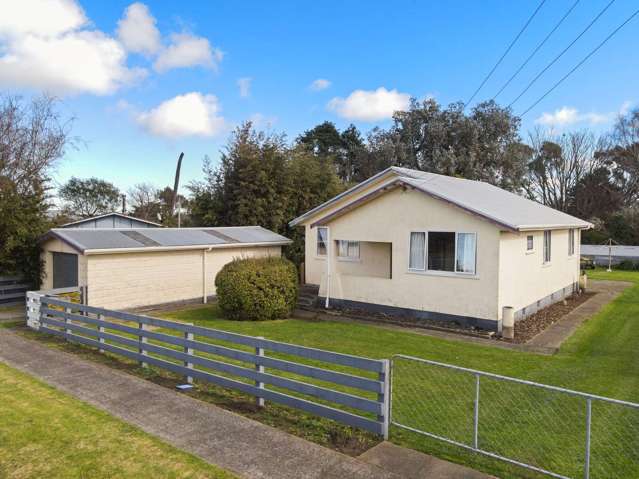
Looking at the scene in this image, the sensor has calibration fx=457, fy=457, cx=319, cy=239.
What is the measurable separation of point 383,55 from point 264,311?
44.9 ft

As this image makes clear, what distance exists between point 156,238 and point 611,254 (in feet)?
101

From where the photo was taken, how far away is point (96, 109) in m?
23.4

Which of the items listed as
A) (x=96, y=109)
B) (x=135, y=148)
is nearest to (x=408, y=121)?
(x=135, y=148)

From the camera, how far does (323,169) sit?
2800 cm

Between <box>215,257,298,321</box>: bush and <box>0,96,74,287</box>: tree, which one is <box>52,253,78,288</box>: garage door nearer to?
<box>0,96,74,287</box>: tree

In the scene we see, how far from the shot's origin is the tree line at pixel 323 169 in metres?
21.1

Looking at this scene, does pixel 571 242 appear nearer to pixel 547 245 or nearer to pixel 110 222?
pixel 547 245

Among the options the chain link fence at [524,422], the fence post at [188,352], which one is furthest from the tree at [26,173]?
the chain link fence at [524,422]

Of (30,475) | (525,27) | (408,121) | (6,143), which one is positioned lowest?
(30,475)

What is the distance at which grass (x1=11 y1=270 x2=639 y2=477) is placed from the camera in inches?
218

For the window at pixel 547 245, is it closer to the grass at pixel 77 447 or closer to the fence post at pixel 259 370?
the fence post at pixel 259 370

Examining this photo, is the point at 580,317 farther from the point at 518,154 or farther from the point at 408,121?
the point at 408,121

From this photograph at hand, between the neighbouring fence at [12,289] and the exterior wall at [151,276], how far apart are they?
→ 14.8ft

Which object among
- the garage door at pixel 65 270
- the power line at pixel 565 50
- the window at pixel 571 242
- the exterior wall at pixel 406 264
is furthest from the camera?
the window at pixel 571 242
